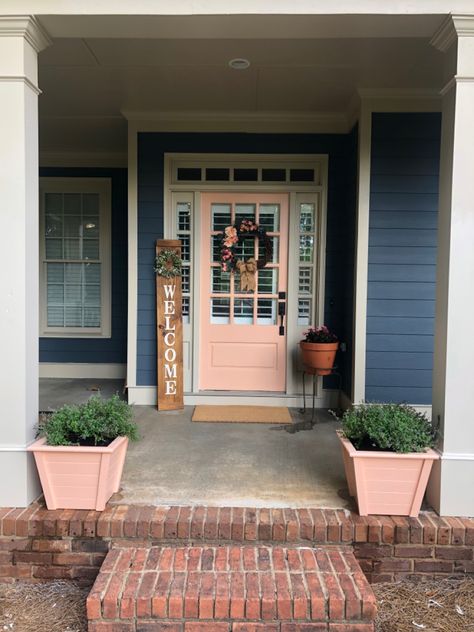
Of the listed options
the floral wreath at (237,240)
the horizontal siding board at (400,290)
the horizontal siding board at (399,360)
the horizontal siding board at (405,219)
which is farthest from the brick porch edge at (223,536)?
the floral wreath at (237,240)

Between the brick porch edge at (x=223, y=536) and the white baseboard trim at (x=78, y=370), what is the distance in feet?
10.2

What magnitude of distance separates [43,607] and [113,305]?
355 cm

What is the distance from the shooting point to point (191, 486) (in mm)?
2396

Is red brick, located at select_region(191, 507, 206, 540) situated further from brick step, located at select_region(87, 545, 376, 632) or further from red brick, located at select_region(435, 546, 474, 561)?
red brick, located at select_region(435, 546, 474, 561)

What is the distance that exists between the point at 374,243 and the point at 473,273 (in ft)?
4.95

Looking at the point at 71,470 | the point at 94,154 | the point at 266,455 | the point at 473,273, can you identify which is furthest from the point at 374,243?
the point at 94,154

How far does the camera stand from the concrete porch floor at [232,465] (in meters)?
2.27

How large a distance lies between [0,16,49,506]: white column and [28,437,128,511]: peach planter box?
0.12m

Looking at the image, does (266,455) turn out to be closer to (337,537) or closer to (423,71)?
(337,537)

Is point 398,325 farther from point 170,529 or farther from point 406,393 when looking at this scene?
point 170,529

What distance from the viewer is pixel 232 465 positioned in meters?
2.70

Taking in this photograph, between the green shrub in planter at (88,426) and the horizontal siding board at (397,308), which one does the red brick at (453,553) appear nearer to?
the green shrub in planter at (88,426)

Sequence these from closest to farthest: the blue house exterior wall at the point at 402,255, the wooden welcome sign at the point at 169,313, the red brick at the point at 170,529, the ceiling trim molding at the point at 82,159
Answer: the red brick at the point at 170,529 < the blue house exterior wall at the point at 402,255 < the wooden welcome sign at the point at 169,313 < the ceiling trim molding at the point at 82,159

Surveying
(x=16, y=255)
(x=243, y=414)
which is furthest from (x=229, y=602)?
(x=243, y=414)
